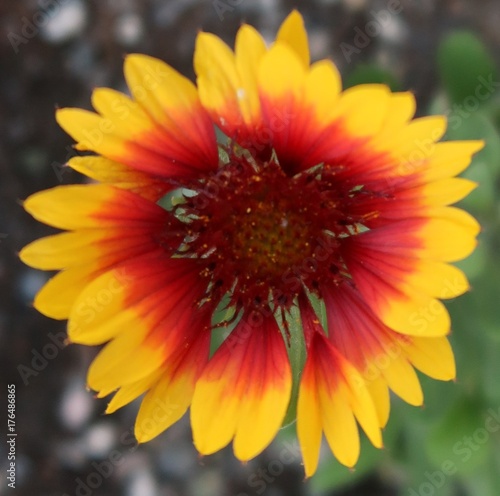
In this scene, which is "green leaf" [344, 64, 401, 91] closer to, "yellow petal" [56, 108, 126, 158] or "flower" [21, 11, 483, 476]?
"flower" [21, 11, 483, 476]

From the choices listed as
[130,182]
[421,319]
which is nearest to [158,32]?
[130,182]

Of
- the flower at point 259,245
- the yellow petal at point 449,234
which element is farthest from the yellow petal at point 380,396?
the yellow petal at point 449,234

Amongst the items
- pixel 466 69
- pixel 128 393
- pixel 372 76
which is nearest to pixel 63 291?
pixel 128 393

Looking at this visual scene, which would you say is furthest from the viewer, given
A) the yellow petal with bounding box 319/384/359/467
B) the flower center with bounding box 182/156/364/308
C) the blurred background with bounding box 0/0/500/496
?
the blurred background with bounding box 0/0/500/496

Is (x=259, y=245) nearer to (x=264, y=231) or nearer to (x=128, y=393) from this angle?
(x=264, y=231)

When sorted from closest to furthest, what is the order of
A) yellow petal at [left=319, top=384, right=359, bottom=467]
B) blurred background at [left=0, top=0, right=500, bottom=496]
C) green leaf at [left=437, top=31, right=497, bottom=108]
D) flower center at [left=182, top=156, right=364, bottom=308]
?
yellow petal at [left=319, top=384, right=359, bottom=467] → flower center at [left=182, top=156, right=364, bottom=308] → green leaf at [left=437, top=31, right=497, bottom=108] → blurred background at [left=0, top=0, right=500, bottom=496]

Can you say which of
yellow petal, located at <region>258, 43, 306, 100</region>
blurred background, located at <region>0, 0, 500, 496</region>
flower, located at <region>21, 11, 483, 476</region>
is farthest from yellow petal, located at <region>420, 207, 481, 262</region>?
blurred background, located at <region>0, 0, 500, 496</region>

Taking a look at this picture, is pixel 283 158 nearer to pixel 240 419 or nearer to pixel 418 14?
pixel 240 419
